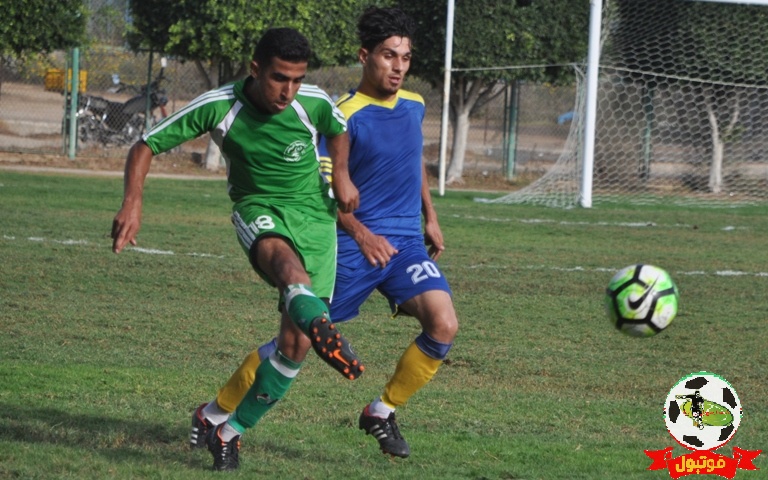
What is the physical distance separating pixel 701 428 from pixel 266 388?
183 centimetres

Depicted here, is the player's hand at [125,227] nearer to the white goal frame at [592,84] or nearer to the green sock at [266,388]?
the green sock at [266,388]

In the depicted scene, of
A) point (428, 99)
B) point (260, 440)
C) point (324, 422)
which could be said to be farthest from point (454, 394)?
point (428, 99)

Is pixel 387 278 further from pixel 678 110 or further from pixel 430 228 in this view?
pixel 678 110

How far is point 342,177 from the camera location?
5.15 m

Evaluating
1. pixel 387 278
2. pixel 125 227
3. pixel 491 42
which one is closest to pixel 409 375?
pixel 387 278

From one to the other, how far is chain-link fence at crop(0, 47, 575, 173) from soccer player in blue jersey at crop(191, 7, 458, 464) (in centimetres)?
1770

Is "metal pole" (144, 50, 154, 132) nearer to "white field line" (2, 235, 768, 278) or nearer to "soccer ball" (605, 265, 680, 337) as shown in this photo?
"white field line" (2, 235, 768, 278)

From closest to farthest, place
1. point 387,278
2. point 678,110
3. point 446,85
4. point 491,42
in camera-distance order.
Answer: point 387,278 < point 446,85 < point 678,110 < point 491,42

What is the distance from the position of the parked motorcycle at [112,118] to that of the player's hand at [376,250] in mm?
19346

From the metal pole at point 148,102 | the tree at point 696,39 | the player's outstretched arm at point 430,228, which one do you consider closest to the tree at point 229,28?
the metal pole at point 148,102

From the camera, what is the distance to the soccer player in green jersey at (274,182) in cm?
473

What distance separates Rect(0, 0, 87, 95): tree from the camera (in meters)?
20.5

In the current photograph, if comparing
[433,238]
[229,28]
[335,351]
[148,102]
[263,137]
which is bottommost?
[335,351]

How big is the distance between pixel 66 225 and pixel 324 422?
26.9 feet
